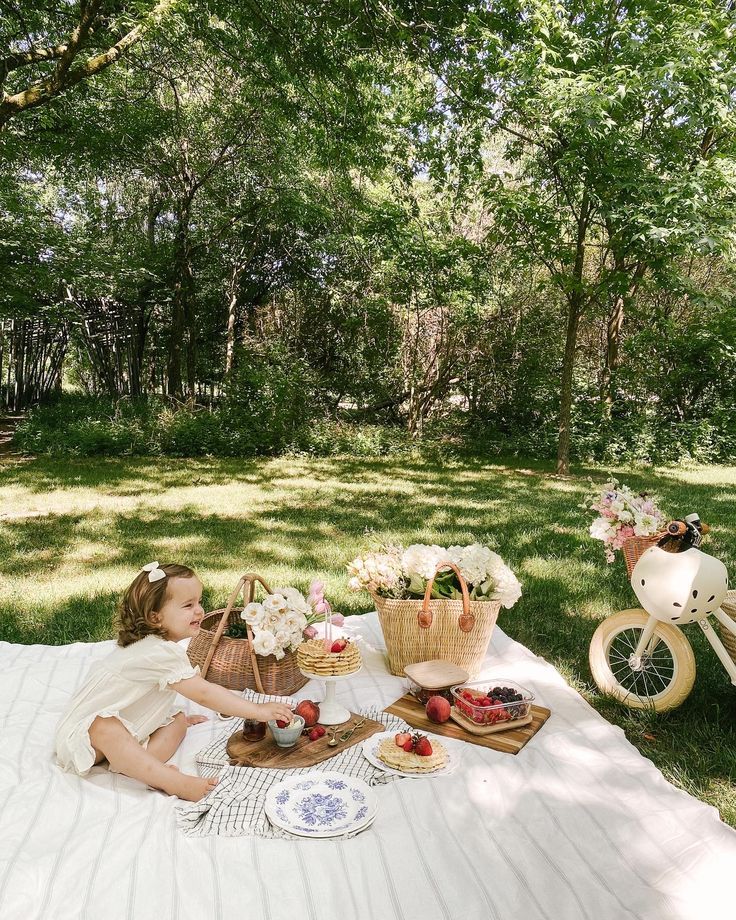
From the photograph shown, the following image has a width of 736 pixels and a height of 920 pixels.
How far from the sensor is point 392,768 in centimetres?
265

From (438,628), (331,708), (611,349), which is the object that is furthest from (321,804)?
(611,349)

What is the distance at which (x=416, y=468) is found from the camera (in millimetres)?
11445

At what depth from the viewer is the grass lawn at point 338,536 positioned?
358 centimetres

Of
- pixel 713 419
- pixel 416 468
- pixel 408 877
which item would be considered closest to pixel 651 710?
pixel 408 877

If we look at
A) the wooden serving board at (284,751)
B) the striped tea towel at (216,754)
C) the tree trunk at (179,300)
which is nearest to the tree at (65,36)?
the tree trunk at (179,300)

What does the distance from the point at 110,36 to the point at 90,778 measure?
8.47 m

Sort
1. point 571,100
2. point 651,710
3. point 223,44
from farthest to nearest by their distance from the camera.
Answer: point 223,44
point 571,100
point 651,710

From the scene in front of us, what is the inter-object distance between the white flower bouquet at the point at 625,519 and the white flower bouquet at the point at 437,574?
0.55m

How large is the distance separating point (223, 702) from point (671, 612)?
1997 mm

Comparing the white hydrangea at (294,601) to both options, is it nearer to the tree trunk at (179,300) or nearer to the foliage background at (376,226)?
the foliage background at (376,226)

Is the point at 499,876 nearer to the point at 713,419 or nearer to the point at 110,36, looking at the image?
the point at 110,36

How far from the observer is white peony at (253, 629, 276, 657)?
10.3 feet

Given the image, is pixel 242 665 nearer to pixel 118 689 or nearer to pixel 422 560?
pixel 118 689

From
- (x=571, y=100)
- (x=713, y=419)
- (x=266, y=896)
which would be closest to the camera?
(x=266, y=896)
